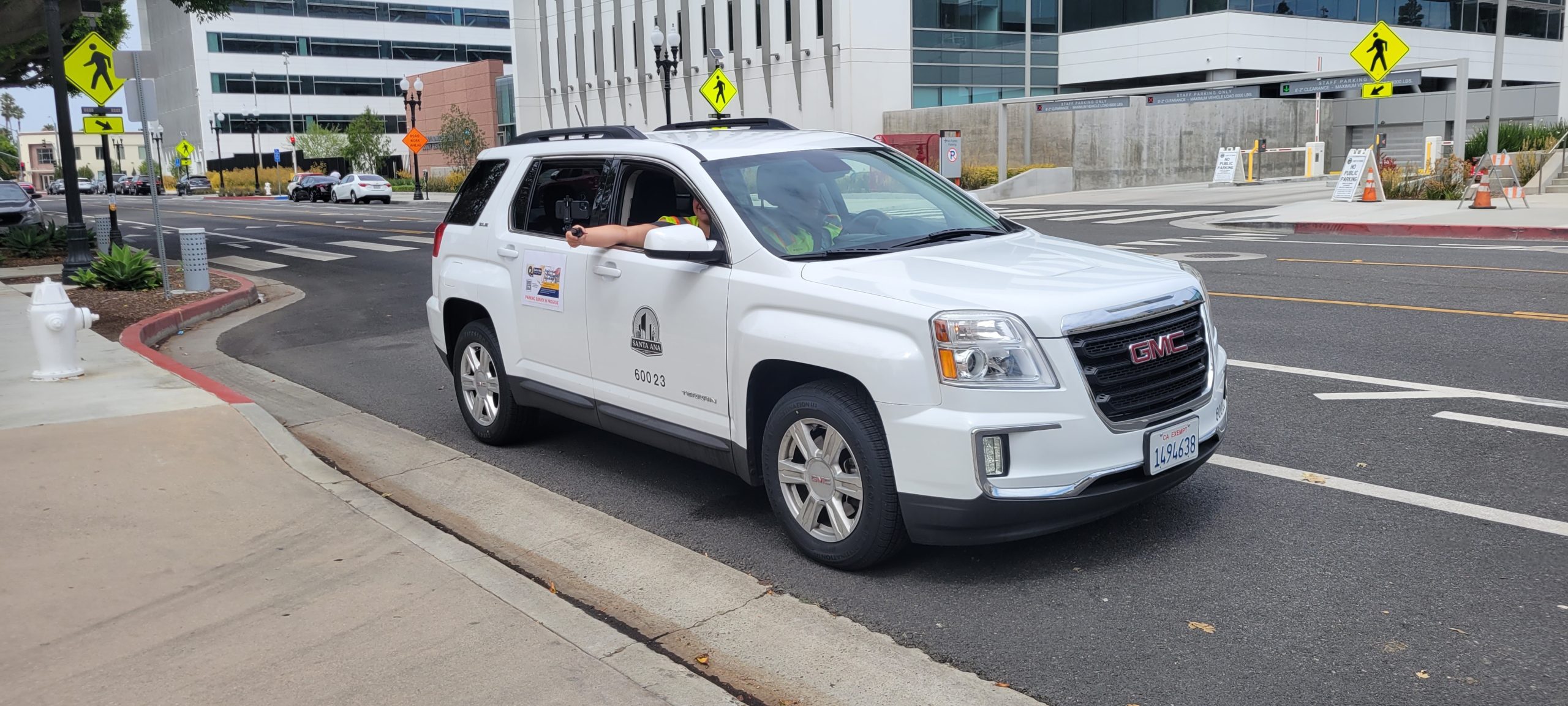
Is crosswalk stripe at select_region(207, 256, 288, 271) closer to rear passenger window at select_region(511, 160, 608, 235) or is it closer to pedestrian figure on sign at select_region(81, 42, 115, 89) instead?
pedestrian figure on sign at select_region(81, 42, 115, 89)

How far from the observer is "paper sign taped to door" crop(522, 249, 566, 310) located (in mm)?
6277

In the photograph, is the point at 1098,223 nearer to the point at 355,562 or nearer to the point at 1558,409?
the point at 1558,409

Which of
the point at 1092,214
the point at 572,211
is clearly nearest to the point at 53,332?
the point at 572,211

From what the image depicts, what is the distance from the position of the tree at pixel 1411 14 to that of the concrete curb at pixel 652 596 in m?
57.5

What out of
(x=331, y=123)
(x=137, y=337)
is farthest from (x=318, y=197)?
(x=137, y=337)

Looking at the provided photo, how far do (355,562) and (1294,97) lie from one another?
47.3 metres

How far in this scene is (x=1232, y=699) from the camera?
367 cm

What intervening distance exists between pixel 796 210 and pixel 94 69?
14.6 metres

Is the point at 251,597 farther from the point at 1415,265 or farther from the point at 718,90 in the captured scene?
the point at 718,90

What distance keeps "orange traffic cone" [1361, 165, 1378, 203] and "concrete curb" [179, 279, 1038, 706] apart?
22.6 m

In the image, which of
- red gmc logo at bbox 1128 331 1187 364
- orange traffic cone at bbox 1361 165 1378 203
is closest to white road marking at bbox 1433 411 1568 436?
red gmc logo at bbox 1128 331 1187 364

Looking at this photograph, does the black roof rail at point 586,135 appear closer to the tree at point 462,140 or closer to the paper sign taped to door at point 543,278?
the paper sign taped to door at point 543,278

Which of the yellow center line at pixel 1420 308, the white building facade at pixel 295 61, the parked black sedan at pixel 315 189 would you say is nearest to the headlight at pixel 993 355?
the yellow center line at pixel 1420 308

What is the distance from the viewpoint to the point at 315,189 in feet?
195
